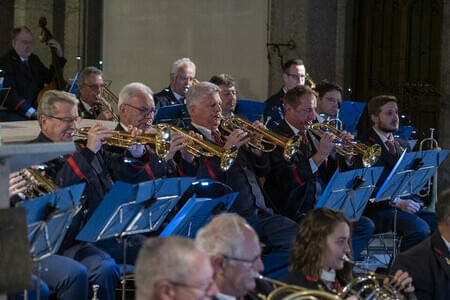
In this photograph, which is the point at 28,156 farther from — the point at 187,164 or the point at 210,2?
the point at 210,2

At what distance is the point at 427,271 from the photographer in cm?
510

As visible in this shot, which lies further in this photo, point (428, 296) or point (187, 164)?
point (187, 164)

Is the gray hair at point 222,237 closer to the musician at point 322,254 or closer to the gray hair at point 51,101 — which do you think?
the musician at point 322,254

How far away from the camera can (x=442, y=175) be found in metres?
9.90

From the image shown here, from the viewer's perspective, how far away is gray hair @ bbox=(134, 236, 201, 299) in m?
2.91

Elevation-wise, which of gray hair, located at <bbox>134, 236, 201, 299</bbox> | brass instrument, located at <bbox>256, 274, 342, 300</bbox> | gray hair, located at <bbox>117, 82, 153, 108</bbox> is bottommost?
brass instrument, located at <bbox>256, 274, 342, 300</bbox>

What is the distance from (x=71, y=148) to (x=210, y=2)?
7.41 m

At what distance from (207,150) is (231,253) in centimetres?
271

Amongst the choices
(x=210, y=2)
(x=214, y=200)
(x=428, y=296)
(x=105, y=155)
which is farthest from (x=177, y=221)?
(x=210, y=2)

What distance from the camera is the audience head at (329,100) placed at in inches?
335

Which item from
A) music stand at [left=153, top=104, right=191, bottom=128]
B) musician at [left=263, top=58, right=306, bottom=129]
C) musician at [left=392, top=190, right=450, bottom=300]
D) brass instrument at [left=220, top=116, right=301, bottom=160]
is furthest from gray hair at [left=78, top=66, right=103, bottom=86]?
musician at [left=392, top=190, right=450, bottom=300]

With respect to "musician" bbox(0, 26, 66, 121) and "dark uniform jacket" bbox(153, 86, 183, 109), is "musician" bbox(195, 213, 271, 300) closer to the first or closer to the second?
"dark uniform jacket" bbox(153, 86, 183, 109)

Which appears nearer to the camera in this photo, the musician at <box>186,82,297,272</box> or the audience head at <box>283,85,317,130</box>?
the musician at <box>186,82,297,272</box>

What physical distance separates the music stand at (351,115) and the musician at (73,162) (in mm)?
3297
